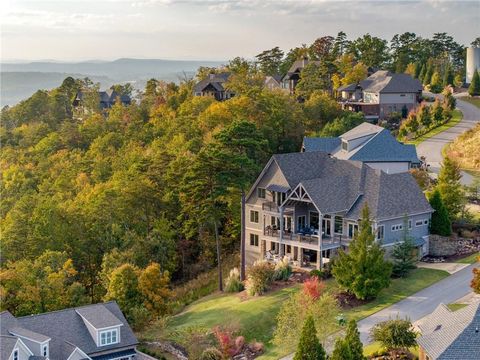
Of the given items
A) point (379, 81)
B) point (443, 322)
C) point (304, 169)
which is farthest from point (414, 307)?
point (379, 81)

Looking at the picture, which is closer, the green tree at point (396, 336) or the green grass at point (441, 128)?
the green tree at point (396, 336)

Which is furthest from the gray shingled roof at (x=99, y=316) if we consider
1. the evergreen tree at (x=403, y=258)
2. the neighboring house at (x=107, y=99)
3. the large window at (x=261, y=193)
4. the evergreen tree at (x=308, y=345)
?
the neighboring house at (x=107, y=99)

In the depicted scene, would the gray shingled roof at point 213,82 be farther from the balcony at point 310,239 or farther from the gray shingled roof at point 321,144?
the balcony at point 310,239

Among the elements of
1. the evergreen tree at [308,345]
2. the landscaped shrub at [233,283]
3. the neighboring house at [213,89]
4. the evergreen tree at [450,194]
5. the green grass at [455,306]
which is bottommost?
the landscaped shrub at [233,283]

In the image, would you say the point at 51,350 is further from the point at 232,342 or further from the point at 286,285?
the point at 286,285

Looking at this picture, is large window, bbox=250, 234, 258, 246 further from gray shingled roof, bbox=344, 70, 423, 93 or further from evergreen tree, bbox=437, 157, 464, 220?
gray shingled roof, bbox=344, 70, 423, 93

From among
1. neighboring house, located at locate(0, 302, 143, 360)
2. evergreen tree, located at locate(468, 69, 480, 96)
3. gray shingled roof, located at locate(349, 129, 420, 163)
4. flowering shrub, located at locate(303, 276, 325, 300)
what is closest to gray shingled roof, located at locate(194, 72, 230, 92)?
evergreen tree, located at locate(468, 69, 480, 96)
